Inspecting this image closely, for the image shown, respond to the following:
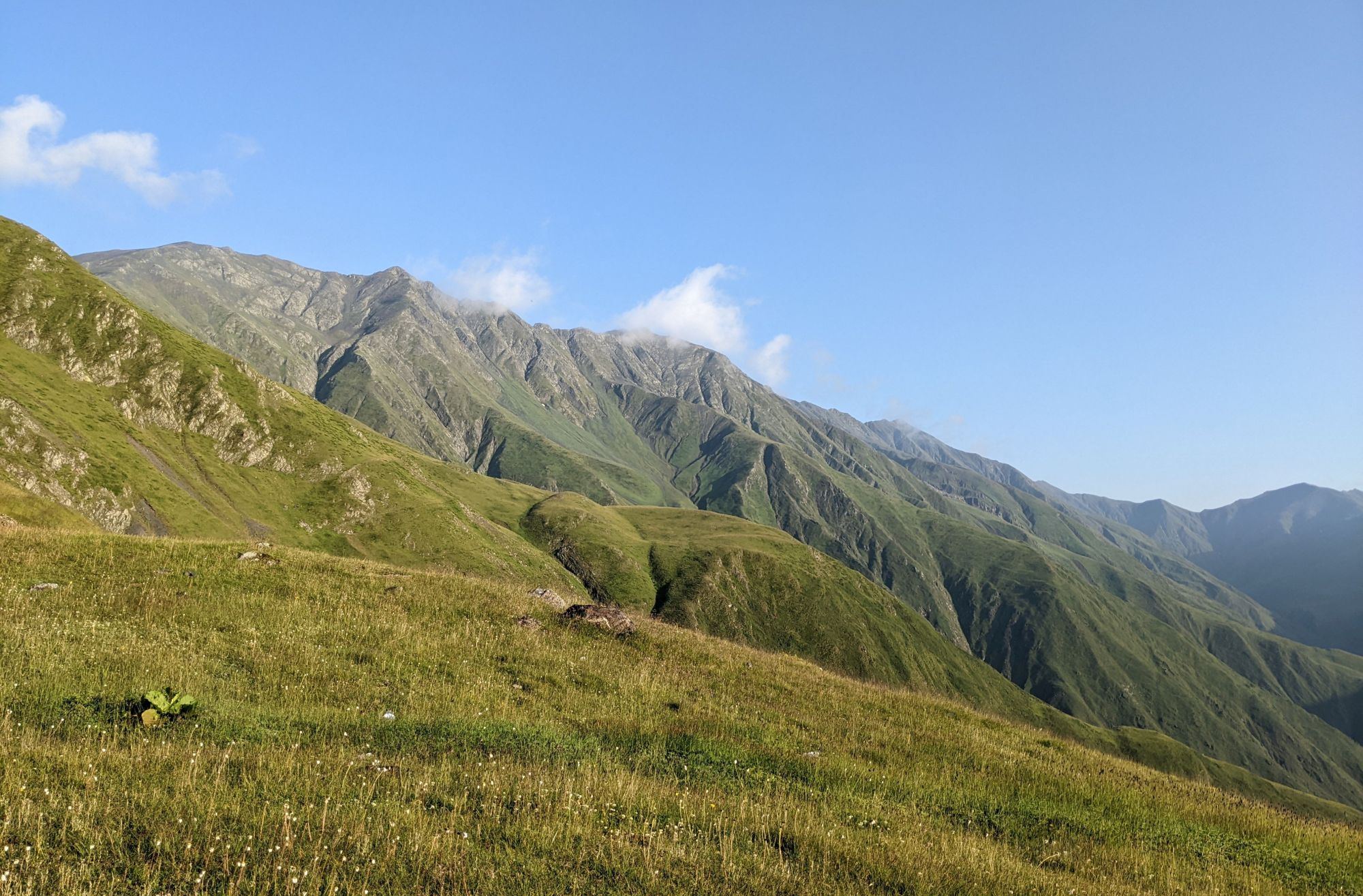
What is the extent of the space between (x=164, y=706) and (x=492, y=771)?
6.85 metres

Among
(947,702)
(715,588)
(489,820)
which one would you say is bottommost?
(715,588)

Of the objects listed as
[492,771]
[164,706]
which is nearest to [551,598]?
[164,706]

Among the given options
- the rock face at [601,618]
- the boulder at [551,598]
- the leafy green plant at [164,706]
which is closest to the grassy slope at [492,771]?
the leafy green plant at [164,706]

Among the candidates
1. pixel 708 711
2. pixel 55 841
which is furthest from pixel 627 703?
pixel 55 841

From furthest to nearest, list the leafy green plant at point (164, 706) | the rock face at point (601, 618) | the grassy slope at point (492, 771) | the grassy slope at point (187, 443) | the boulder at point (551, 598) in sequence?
A: 1. the grassy slope at point (187, 443)
2. the boulder at point (551, 598)
3. the rock face at point (601, 618)
4. the leafy green plant at point (164, 706)
5. the grassy slope at point (492, 771)

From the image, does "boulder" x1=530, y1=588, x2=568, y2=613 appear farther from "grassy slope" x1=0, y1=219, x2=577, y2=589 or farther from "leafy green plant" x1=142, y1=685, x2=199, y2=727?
"grassy slope" x1=0, y1=219, x2=577, y2=589

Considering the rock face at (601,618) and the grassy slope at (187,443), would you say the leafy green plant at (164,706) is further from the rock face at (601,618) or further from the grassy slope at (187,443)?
the grassy slope at (187,443)

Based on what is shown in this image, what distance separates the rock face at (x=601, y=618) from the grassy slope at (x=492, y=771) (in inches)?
31.2

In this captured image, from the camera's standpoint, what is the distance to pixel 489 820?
884 cm

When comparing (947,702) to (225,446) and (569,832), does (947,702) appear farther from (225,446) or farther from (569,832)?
(225,446)

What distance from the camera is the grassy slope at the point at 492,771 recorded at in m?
7.78

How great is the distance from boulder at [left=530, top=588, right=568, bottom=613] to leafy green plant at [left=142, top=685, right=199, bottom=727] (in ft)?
48.7

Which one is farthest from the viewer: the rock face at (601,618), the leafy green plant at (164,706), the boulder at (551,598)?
the boulder at (551,598)

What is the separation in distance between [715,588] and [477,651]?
577 feet
